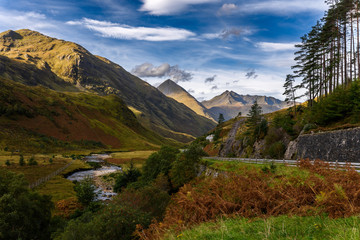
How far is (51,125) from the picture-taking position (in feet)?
456

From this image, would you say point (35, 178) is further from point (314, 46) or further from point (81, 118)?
point (81, 118)

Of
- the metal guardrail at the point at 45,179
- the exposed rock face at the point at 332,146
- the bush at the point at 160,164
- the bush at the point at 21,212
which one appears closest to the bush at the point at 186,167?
the bush at the point at 160,164

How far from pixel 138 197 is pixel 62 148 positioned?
109 metres

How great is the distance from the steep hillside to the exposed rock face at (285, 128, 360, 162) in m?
108

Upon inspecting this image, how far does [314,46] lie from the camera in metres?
51.1

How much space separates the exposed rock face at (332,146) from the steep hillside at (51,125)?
108 m

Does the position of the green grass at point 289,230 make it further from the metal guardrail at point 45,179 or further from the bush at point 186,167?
the metal guardrail at point 45,179

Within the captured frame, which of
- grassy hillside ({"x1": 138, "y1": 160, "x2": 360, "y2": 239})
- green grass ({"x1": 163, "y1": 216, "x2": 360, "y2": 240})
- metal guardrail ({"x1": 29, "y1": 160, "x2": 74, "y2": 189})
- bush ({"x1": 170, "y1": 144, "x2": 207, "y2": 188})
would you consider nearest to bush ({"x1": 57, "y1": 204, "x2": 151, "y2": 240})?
grassy hillside ({"x1": 138, "y1": 160, "x2": 360, "y2": 239})

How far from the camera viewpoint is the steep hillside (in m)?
109

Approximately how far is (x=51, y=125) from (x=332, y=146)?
153937 mm

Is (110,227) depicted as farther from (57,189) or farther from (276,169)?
(57,189)

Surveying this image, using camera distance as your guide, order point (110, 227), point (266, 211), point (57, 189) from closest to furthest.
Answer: point (266, 211), point (110, 227), point (57, 189)

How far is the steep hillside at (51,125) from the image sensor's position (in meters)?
109

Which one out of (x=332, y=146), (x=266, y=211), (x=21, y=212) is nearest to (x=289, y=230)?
(x=266, y=211)
